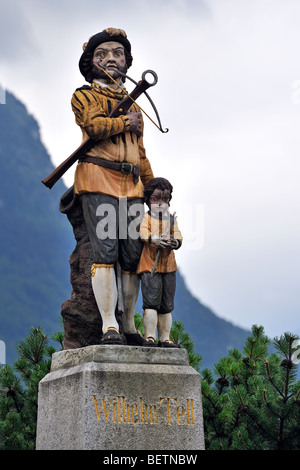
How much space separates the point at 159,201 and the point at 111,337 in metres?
1.34

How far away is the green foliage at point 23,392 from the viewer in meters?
7.47

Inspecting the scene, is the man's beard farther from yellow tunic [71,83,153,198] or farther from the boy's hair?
the boy's hair

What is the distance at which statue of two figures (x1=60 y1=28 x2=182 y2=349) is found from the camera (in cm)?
599

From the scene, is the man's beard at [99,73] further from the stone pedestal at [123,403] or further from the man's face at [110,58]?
the stone pedestal at [123,403]

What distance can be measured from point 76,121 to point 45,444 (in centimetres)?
284

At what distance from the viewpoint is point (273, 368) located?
25.0 feet

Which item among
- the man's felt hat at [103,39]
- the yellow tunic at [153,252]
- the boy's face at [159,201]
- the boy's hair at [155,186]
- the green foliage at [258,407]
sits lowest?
the green foliage at [258,407]

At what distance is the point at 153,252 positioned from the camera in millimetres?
6066

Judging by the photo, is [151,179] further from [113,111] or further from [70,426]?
[70,426]

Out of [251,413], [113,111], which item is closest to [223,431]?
[251,413]

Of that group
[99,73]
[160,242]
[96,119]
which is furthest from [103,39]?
[160,242]

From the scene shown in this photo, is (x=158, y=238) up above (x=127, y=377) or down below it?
above

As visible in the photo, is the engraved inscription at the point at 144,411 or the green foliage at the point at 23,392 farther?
the green foliage at the point at 23,392

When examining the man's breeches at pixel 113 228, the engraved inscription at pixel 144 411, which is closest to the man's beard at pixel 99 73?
the man's breeches at pixel 113 228
